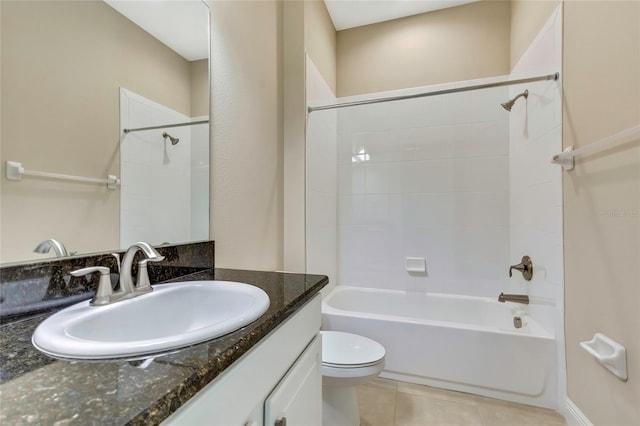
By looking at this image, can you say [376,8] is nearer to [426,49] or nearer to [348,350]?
[426,49]

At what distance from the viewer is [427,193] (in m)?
2.39

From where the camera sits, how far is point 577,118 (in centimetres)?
137

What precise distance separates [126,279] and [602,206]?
5.85ft

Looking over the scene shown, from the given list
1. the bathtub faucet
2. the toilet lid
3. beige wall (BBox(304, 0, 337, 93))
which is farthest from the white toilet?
beige wall (BBox(304, 0, 337, 93))

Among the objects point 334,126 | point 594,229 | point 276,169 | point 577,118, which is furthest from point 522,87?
point 276,169

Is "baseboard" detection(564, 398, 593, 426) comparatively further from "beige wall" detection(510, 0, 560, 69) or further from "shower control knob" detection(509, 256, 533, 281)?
"beige wall" detection(510, 0, 560, 69)

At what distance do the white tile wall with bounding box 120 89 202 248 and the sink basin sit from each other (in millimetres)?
238

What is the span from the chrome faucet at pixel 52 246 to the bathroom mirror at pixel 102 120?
1 centimetres

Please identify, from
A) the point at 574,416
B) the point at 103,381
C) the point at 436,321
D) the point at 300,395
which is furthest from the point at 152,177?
the point at 574,416

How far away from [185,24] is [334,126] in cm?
159

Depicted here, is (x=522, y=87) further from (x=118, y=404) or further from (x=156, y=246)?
(x=118, y=404)

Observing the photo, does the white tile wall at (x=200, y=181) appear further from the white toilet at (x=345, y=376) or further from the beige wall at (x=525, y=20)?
the beige wall at (x=525, y=20)

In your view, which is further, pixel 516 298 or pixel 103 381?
pixel 516 298

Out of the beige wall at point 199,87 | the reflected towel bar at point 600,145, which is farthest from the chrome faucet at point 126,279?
the reflected towel bar at point 600,145
